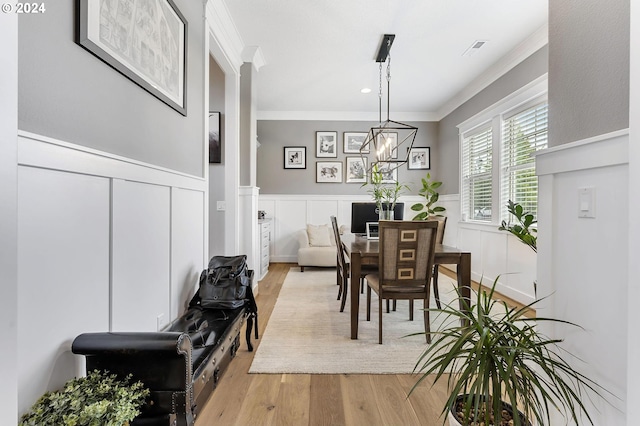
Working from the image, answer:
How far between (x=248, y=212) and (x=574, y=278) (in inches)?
123

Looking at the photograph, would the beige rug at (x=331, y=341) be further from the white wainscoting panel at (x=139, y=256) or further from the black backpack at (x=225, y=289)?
the white wainscoting panel at (x=139, y=256)

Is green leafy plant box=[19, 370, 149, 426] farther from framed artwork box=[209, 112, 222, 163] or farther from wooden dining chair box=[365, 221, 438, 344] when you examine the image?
framed artwork box=[209, 112, 222, 163]

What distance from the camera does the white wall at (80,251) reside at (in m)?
0.97

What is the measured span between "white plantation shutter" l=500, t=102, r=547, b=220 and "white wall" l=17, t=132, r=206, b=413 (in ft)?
11.8

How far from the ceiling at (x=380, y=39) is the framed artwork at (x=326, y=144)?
0.94 meters

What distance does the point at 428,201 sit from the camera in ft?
19.6

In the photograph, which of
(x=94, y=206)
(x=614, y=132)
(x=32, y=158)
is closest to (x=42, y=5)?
(x=32, y=158)

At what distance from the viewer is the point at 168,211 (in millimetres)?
1866

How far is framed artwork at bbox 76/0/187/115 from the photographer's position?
1237 mm

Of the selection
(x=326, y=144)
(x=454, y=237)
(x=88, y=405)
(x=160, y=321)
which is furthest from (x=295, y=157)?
(x=88, y=405)

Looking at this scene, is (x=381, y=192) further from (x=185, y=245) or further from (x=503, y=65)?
(x=185, y=245)

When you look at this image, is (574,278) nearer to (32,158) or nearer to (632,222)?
(632,222)

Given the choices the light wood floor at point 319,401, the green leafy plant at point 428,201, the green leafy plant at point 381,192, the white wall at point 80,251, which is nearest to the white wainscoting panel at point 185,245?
the white wall at point 80,251

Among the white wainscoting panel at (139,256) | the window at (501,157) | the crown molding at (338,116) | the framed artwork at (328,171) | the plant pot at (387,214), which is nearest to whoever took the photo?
the white wainscoting panel at (139,256)
